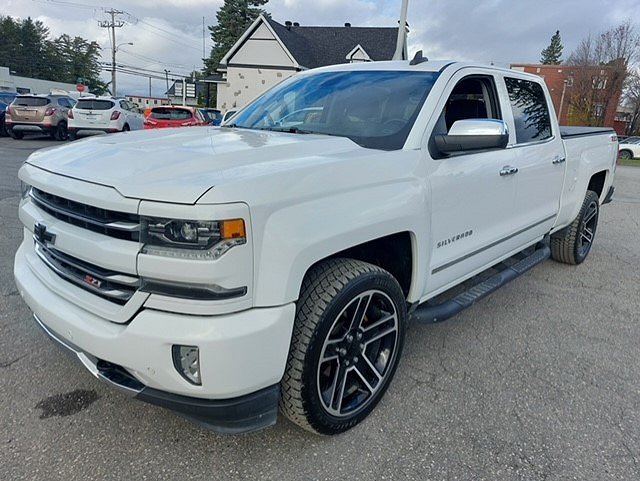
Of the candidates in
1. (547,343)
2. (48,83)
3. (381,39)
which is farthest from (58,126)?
(48,83)

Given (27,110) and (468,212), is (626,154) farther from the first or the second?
(27,110)

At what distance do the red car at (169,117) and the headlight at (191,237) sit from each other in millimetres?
13603

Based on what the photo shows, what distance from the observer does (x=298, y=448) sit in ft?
7.16

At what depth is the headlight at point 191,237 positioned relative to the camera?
164 centimetres

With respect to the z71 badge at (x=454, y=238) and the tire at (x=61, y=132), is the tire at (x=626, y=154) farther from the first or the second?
the z71 badge at (x=454, y=238)

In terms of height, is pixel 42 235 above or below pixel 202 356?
above

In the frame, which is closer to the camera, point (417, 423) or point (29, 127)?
point (417, 423)

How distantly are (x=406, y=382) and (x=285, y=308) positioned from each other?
4.39ft

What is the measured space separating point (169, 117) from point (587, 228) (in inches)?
512

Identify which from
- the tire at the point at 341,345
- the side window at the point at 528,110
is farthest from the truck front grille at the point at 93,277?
the side window at the point at 528,110

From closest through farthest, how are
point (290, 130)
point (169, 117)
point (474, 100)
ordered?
point (290, 130) < point (474, 100) < point (169, 117)

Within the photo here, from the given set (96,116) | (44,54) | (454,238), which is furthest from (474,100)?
(44,54)

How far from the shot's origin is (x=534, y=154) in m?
3.61

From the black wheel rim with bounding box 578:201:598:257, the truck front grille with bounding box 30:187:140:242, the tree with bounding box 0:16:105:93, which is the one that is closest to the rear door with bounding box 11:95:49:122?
the truck front grille with bounding box 30:187:140:242
